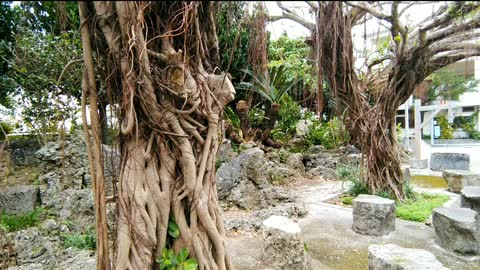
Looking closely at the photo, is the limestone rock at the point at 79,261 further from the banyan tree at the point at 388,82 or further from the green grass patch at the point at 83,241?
the banyan tree at the point at 388,82

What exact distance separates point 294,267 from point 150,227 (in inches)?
66.8

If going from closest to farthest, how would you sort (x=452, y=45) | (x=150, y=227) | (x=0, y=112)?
→ 1. (x=150, y=227)
2. (x=452, y=45)
3. (x=0, y=112)

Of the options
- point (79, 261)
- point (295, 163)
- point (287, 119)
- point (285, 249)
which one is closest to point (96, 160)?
point (79, 261)

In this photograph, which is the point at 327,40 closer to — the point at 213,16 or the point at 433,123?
the point at 213,16

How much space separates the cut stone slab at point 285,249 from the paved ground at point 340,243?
18 cm

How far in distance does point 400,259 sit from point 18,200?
5435mm

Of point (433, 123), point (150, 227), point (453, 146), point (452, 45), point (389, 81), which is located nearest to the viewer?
point (150, 227)

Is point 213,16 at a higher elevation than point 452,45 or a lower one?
lower

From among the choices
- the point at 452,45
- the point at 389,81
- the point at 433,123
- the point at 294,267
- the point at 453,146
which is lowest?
the point at 294,267

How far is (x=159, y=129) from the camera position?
1602 millimetres

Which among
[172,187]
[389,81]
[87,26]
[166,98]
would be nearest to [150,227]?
[172,187]

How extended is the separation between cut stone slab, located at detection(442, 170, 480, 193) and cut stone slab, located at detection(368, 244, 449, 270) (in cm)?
429

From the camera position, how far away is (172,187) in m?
1.70

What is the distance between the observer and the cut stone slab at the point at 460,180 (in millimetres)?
5414
